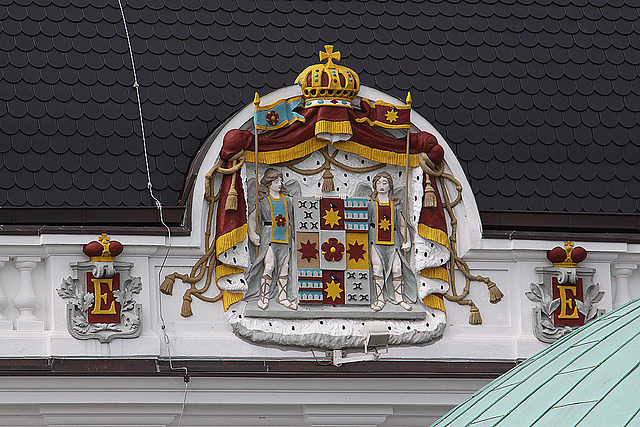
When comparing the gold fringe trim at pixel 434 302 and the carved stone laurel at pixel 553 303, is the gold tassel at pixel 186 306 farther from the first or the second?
the carved stone laurel at pixel 553 303

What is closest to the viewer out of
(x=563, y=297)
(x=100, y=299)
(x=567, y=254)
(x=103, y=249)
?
(x=103, y=249)

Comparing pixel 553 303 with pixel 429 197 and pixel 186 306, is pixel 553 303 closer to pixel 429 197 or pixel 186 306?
pixel 429 197

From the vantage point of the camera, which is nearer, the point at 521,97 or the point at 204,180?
the point at 204,180

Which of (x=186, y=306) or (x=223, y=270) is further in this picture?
(x=223, y=270)

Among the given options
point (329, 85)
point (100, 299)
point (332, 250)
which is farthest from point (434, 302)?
point (100, 299)

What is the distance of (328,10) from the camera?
18.0 m

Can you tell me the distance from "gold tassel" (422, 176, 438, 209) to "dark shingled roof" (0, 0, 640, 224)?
659 millimetres

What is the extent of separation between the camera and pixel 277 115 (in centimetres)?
1659

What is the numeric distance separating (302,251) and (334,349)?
980mm

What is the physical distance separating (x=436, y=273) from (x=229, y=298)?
2.07 metres

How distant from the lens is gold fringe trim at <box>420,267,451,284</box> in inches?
663

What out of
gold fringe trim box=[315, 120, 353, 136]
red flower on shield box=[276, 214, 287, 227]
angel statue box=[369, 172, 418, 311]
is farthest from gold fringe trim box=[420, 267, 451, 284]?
gold fringe trim box=[315, 120, 353, 136]

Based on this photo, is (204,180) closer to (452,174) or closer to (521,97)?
(452,174)

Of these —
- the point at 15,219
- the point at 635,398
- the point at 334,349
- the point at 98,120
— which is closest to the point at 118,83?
the point at 98,120
